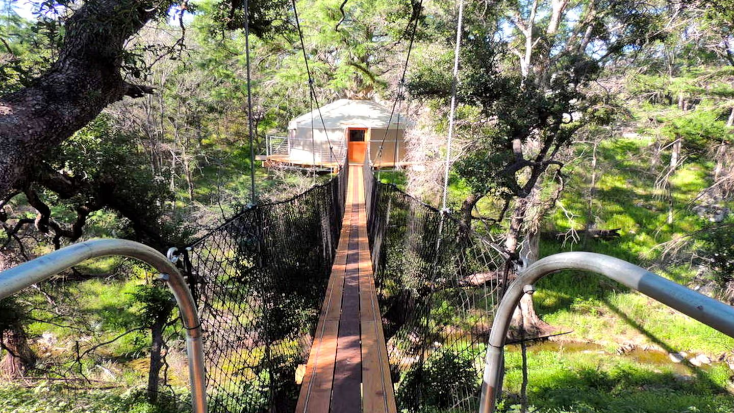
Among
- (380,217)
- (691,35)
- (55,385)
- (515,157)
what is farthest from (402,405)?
(691,35)

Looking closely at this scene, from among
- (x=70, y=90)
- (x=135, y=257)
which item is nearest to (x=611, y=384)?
(x=135, y=257)

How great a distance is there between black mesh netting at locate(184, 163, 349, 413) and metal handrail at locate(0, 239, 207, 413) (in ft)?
1.58

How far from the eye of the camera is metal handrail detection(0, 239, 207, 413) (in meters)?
0.39

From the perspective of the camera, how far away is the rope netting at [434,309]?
166 cm

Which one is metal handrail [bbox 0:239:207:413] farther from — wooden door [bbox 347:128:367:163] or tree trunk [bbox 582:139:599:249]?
wooden door [bbox 347:128:367:163]

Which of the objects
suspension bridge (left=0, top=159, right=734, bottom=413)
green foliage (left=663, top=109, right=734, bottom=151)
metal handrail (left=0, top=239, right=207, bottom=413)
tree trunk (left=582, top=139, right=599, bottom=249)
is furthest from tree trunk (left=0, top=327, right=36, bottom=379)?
tree trunk (left=582, top=139, right=599, bottom=249)

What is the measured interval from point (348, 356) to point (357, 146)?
960cm

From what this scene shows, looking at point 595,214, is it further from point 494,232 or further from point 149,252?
point 149,252

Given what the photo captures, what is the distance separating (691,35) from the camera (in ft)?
15.1

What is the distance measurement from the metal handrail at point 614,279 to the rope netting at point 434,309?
0.33m

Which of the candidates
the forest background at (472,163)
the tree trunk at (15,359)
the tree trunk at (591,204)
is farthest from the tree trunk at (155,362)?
the tree trunk at (591,204)

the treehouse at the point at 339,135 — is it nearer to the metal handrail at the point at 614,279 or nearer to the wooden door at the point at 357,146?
the wooden door at the point at 357,146

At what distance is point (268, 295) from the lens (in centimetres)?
194

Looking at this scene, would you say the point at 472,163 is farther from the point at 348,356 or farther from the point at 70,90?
the point at 70,90
